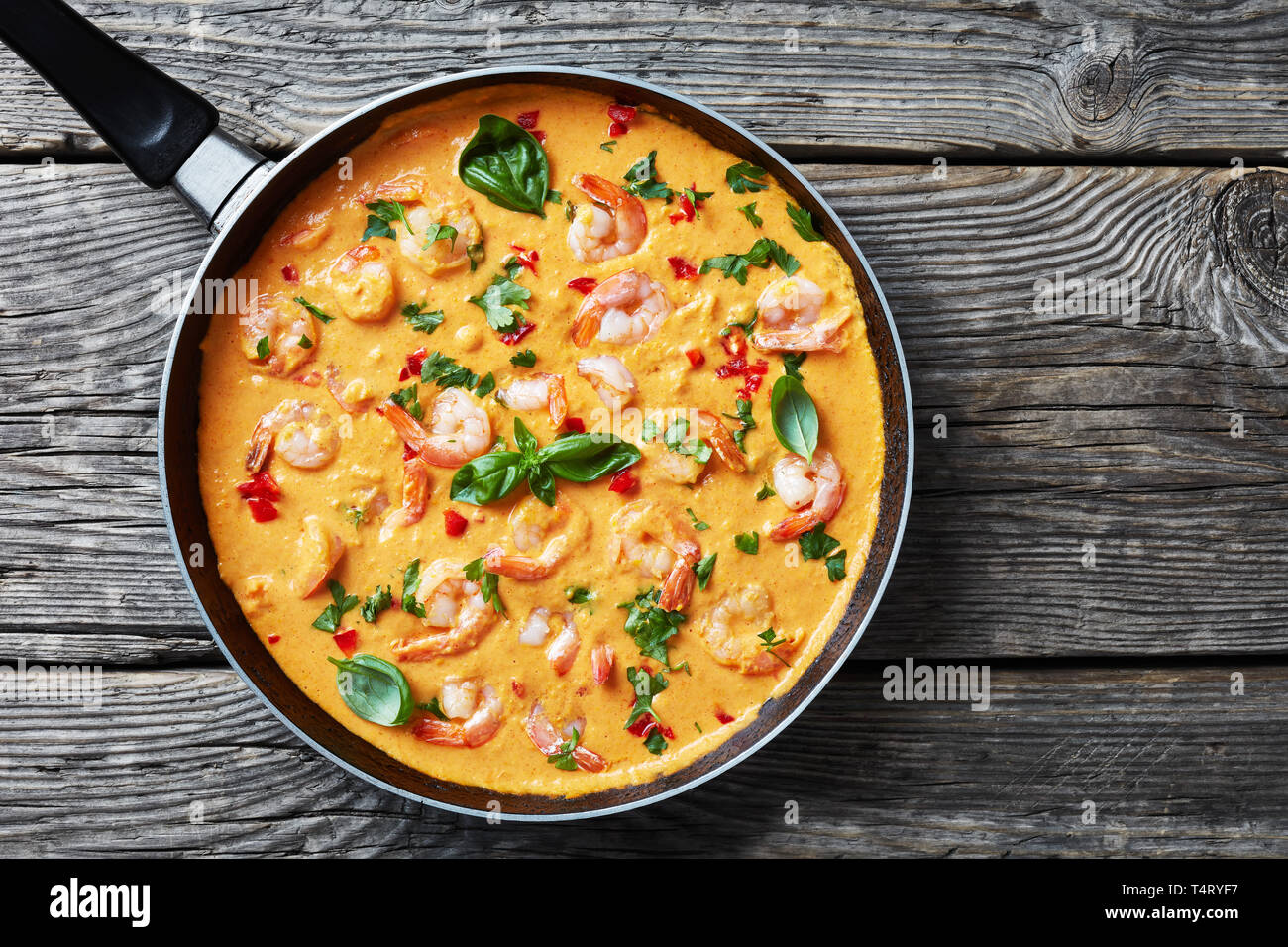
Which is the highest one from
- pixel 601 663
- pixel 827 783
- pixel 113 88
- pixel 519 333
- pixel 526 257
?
pixel 113 88

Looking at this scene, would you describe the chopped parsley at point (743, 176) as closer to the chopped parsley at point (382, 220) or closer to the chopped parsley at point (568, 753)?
the chopped parsley at point (382, 220)

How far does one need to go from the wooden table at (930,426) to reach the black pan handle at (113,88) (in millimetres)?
447

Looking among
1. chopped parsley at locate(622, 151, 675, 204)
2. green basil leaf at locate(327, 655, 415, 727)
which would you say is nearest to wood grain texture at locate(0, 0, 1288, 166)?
chopped parsley at locate(622, 151, 675, 204)

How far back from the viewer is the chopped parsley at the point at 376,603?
254cm

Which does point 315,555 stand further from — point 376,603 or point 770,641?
point 770,641

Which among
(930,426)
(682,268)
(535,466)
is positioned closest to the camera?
(535,466)

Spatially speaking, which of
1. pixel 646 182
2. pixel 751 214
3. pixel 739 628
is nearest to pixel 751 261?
pixel 751 214

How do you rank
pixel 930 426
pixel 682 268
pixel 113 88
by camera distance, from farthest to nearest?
pixel 930 426 < pixel 682 268 < pixel 113 88

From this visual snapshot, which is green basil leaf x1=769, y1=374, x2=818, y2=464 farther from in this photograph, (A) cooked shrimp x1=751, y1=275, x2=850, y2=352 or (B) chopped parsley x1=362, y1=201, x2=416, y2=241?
(B) chopped parsley x1=362, y1=201, x2=416, y2=241

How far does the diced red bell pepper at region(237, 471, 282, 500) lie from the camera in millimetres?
2547

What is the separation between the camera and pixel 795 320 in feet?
8.56

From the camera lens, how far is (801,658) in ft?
8.71

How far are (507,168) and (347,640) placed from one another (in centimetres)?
147

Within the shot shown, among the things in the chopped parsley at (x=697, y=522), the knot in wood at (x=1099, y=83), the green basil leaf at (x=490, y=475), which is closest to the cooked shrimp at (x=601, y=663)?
the chopped parsley at (x=697, y=522)
